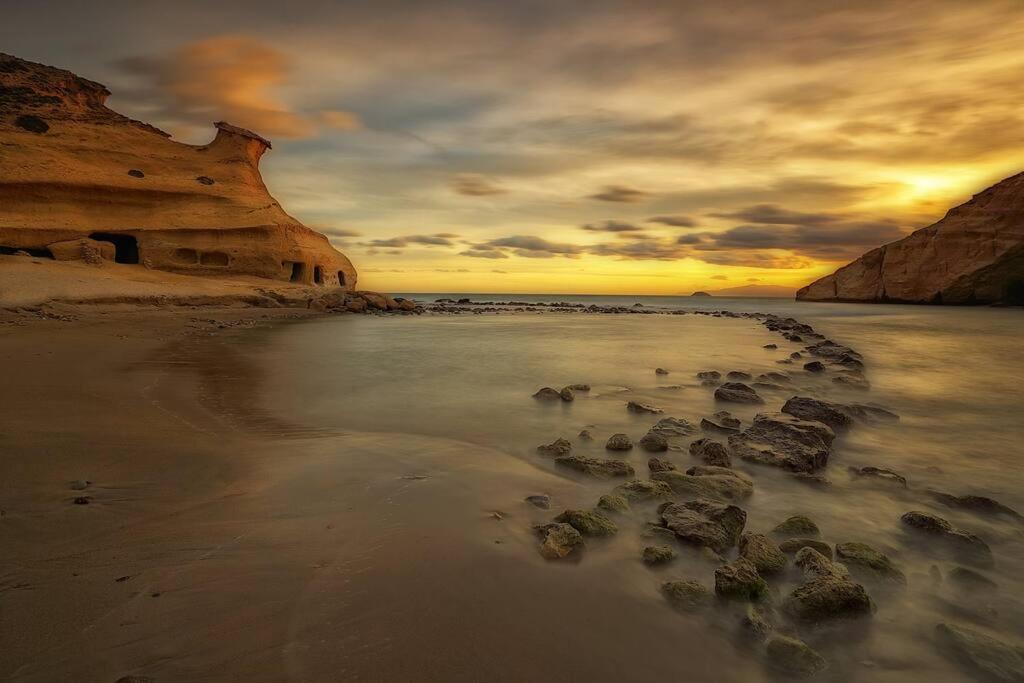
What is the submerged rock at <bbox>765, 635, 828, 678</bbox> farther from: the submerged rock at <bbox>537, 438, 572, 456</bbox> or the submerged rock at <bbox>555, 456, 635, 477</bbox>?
the submerged rock at <bbox>537, 438, 572, 456</bbox>

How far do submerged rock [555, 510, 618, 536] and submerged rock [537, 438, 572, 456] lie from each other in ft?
5.00

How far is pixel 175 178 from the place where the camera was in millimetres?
29594

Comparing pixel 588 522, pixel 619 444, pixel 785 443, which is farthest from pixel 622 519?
pixel 785 443

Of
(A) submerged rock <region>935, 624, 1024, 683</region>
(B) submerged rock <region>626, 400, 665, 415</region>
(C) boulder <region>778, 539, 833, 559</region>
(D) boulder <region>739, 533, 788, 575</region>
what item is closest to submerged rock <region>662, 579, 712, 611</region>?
(D) boulder <region>739, 533, 788, 575</region>

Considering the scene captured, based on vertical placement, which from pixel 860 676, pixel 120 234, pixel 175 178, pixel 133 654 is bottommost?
pixel 860 676

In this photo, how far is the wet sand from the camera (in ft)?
6.31

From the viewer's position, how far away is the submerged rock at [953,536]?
3.05 m

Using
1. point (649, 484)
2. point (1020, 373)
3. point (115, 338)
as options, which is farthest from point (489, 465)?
point (1020, 373)

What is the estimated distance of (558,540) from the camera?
2.95 m

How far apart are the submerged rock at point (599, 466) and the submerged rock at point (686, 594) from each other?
1.72 metres

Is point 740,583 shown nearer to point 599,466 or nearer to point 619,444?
point 599,466

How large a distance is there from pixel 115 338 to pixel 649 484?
1384 cm

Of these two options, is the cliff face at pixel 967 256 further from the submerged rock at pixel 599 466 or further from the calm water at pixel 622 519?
the submerged rock at pixel 599 466

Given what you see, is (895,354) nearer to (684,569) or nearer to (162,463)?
(684,569)
